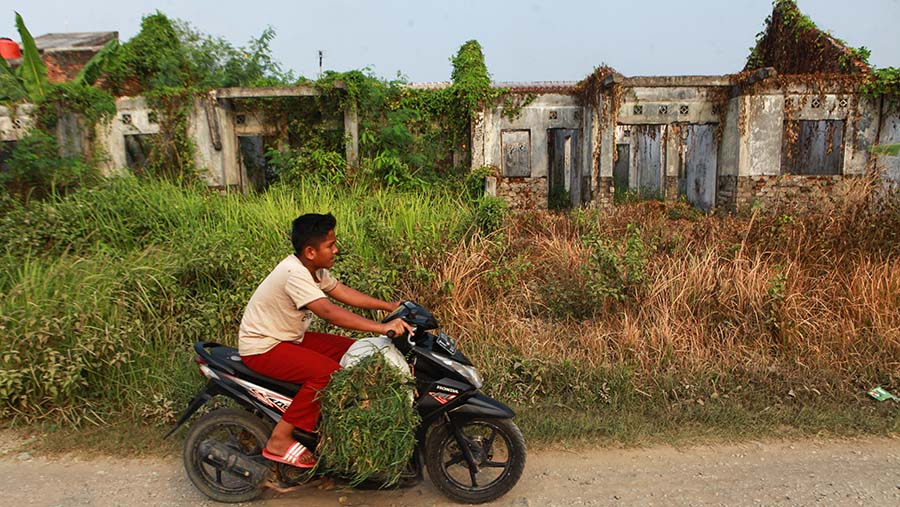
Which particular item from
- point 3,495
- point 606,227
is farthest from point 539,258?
point 3,495

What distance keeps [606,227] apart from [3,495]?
6.63 meters

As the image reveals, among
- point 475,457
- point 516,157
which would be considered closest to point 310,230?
point 475,457

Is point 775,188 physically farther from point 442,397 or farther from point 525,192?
point 442,397

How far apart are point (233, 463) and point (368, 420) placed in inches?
33.3

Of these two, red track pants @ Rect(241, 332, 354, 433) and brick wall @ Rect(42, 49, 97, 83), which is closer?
red track pants @ Rect(241, 332, 354, 433)

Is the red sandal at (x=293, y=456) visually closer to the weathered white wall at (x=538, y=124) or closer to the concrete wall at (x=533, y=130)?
Result: the concrete wall at (x=533, y=130)

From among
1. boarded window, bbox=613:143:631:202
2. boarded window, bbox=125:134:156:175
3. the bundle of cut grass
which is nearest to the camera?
the bundle of cut grass

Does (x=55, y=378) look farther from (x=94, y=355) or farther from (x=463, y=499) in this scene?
(x=463, y=499)

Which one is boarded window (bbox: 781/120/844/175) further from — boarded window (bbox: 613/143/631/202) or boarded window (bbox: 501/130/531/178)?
boarded window (bbox: 613/143/631/202)

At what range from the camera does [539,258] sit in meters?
6.46

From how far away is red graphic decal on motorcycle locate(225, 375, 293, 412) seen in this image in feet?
10.0

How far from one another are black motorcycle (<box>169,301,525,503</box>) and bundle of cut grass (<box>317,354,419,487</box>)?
0.14 metres

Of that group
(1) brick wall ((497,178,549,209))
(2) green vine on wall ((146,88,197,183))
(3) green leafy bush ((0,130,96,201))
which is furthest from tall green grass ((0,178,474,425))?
(1) brick wall ((497,178,549,209))

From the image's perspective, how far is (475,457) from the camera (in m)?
3.14
